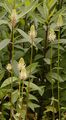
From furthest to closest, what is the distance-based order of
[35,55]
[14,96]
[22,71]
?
[35,55] → [14,96] → [22,71]

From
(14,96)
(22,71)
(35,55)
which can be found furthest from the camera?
(35,55)

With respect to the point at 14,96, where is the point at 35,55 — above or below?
above

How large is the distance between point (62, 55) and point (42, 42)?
0.70 ft

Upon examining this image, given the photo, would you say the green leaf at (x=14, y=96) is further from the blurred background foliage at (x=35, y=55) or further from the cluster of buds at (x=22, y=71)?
the cluster of buds at (x=22, y=71)

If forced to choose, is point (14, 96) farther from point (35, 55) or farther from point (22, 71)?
point (22, 71)

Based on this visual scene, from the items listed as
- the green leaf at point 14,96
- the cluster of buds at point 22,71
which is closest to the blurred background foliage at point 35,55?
the green leaf at point 14,96

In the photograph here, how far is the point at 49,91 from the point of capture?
3096 mm

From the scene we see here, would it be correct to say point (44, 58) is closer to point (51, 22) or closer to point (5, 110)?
point (51, 22)

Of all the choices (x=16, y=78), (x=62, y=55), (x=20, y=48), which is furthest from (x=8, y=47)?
(x=62, y=55)

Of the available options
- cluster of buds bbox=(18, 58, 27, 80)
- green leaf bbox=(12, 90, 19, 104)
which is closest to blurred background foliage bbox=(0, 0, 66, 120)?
green leaf bbox=(12, 90, 19, 104)

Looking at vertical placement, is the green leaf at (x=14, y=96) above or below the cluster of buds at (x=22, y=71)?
below

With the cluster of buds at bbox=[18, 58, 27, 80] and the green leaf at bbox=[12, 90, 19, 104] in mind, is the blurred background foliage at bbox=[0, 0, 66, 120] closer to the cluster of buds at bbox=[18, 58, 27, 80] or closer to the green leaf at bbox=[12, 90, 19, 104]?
the green leaf at bbox=[12, 90, 19, 104]

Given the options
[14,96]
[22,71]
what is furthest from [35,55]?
[22,71]

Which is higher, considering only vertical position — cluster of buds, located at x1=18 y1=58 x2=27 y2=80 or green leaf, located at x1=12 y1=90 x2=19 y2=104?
cluster of buds, located at x1=18 y1=58 x2=27 y2=80
